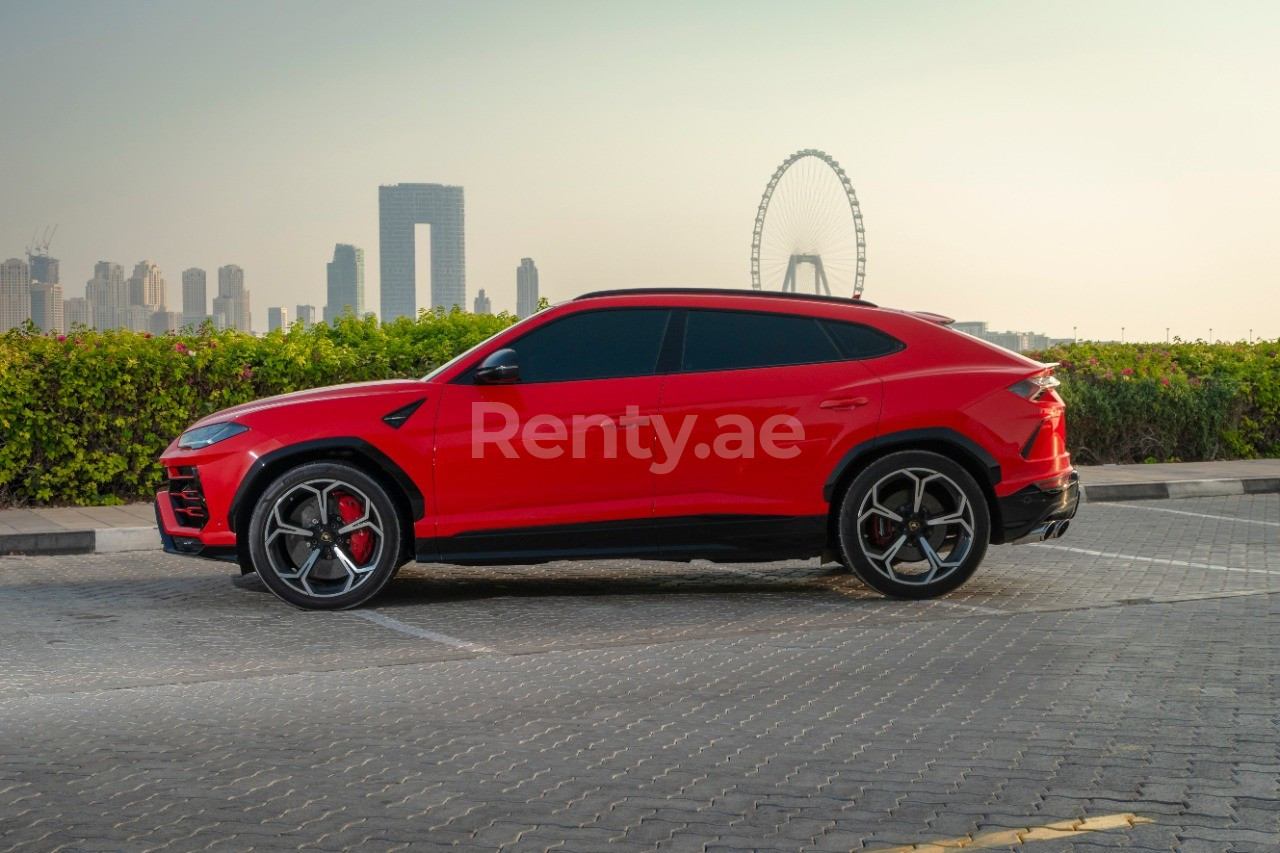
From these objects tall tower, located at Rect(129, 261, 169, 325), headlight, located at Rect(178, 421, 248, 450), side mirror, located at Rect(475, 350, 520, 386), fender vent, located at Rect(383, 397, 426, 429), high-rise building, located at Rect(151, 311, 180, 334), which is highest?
tall tower, located at Rect(129, 261, 169, 325)

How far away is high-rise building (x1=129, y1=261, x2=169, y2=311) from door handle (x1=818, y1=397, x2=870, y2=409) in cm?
3609

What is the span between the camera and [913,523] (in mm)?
7898

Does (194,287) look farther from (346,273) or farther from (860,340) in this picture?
(860,340)

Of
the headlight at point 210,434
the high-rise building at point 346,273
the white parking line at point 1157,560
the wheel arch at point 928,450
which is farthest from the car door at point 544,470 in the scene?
the high-rise building at point 346,273

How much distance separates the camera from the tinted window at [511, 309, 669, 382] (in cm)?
780

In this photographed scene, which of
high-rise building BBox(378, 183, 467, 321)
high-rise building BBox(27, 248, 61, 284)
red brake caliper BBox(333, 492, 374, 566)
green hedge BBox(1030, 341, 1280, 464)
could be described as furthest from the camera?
high-rise building BBox(378, 183, 467, 321)

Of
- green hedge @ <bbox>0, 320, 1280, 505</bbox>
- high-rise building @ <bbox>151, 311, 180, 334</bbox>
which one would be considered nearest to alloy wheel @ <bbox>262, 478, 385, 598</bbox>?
green hedge @ <bbox>0, 320, 1280, 505</bbox>

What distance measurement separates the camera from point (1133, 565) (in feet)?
31.4

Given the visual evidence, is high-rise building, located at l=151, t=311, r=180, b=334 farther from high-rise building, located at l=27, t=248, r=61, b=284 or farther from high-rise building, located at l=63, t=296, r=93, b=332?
high-rise building, located at l=27, t=248, r=61, b=284

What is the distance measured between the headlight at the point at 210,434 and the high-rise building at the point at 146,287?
34632 mm

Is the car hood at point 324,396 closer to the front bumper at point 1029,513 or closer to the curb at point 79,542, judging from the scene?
the curb at point 79,542

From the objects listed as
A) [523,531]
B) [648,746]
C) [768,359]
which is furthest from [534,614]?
[648,746]

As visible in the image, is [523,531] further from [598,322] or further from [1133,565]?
[1133,565]

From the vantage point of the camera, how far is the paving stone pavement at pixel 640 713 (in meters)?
4.17
